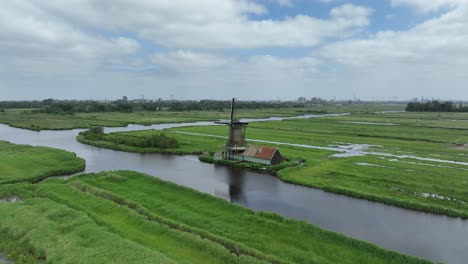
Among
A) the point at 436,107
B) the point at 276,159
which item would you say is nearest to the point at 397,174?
the point at 276,159

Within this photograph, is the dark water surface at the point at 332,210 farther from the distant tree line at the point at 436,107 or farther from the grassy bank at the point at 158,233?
the distant tree line at the point at 436,107

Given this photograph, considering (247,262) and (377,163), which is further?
(377,163)

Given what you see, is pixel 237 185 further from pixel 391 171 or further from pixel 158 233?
pixel 391 171

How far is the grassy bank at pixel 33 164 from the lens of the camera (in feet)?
85.3

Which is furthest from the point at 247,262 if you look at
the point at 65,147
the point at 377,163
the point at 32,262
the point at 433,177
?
the point at 65,147

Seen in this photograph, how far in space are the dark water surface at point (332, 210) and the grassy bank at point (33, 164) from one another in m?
1.94

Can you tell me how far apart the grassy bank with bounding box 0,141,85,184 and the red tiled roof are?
53.1 feet

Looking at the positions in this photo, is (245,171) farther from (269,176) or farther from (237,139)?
(237,139)

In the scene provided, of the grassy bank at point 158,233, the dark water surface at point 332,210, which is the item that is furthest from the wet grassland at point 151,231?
the dark water surface at point 332,210

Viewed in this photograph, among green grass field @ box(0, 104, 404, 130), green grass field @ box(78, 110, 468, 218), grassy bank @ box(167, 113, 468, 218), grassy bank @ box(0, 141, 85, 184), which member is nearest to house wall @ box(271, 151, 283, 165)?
grassy bank @ box(167, 113, 468, 218)

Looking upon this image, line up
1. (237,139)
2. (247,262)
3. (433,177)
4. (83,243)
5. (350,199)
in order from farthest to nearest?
1. (237,139)
2. (433,177)
3. (350,199)
4. (83,243)
5. (247,262)

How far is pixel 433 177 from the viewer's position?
26.3 m

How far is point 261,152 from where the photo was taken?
3222 centimetres

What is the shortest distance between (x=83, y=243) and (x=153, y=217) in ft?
12.6
